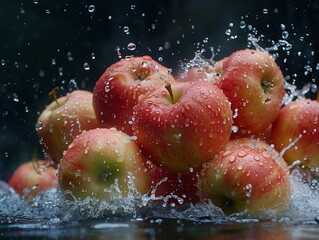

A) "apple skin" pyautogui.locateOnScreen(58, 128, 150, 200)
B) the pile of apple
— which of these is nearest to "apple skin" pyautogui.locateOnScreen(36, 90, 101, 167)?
the pile of apple

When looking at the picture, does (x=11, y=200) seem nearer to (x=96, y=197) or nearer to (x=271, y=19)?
(x=96, y=197)

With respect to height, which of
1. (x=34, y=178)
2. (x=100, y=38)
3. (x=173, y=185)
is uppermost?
(x=100, y=38)

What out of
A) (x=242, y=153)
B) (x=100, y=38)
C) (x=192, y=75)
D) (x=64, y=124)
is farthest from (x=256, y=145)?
(x=100, y=38)

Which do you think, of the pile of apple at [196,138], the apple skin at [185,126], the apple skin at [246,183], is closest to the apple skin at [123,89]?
the pile of apple at [196,138]

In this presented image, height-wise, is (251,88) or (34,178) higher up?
(251,88)

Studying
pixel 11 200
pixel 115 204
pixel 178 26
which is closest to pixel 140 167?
pixel 115 204

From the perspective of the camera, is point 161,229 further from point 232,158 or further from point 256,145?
point 256,145
